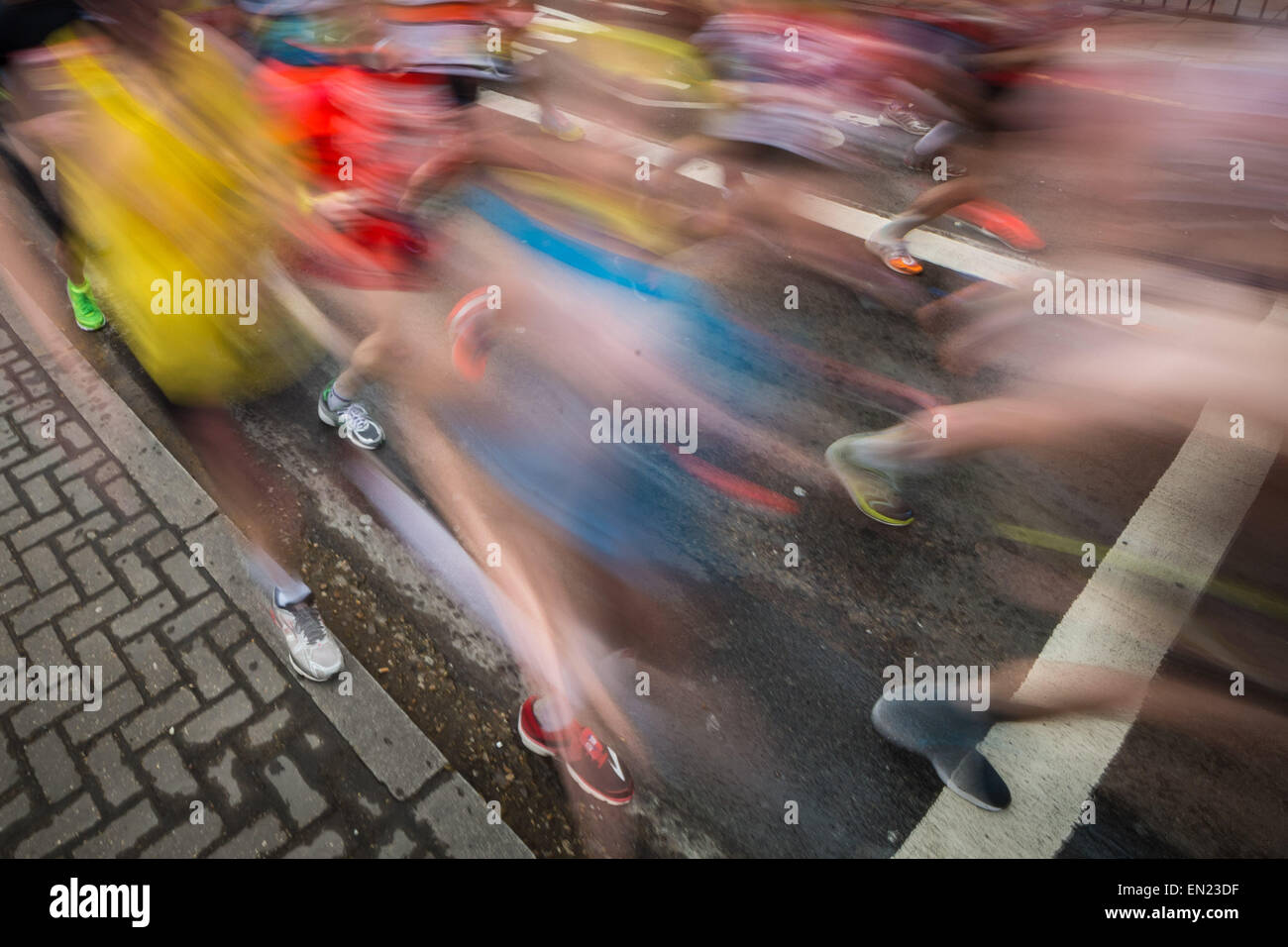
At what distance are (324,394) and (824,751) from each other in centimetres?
341

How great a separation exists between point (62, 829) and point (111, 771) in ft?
0.75

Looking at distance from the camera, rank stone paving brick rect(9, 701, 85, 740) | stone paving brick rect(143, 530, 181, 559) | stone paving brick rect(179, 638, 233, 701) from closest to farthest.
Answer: stone paving brick rect(9, 701, 85, 740)
stone paving brick rect(179, 638, 233, 701)
stone paving brick rect(143, 530, 181, 559)

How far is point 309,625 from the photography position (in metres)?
3.25

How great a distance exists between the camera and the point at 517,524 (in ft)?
13.1

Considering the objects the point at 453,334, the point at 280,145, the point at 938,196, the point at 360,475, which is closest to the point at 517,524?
the point at 360,475

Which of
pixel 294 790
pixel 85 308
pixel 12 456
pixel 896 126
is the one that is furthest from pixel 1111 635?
pixel 85 308

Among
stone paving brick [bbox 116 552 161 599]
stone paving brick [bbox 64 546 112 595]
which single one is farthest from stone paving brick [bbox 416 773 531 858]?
stone paving brick [bbox 64 546 112 595]

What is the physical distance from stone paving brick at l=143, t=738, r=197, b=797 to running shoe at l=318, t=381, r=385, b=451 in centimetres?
189

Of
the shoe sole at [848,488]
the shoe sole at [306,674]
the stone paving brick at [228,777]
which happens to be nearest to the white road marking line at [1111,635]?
the shoe sole at [848,488]

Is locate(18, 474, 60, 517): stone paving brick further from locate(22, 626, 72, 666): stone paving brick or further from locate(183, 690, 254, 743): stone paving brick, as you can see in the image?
locate(183, 690, 254, 743): stone paving brick

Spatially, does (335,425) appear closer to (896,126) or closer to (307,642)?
(307,642)

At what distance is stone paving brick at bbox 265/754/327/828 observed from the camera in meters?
2.78

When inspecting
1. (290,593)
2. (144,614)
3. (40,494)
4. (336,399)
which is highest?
(336,399)
